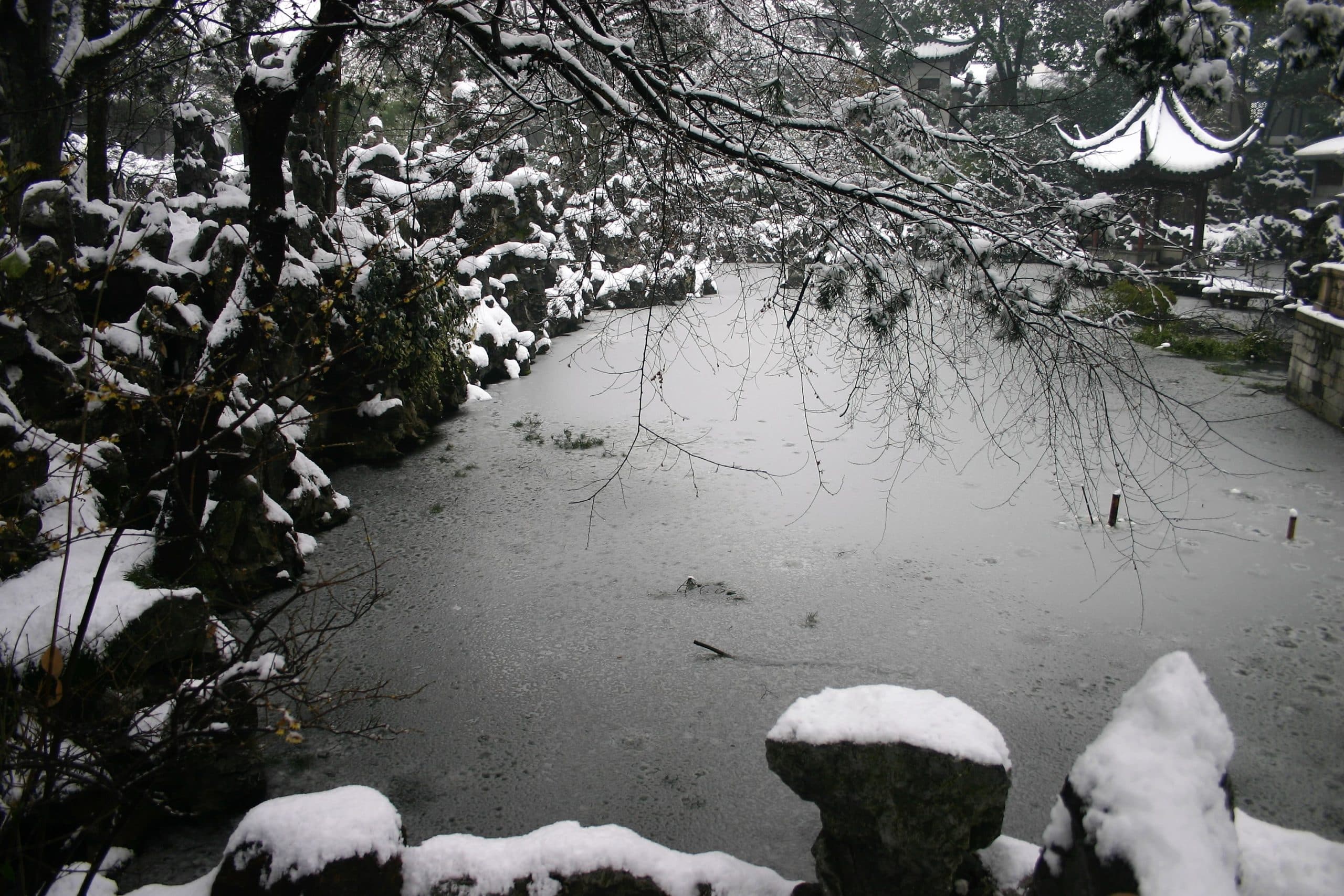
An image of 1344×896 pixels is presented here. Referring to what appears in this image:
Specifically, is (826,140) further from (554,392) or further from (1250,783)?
(554,392)

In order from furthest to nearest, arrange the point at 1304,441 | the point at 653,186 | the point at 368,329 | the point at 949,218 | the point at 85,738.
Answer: the point at 1304,441 < the point at 368,329 < the point at 653,186 < the point at 949,218 < the point at 85,738

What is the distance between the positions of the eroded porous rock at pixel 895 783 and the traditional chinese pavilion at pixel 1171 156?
16.5 meters

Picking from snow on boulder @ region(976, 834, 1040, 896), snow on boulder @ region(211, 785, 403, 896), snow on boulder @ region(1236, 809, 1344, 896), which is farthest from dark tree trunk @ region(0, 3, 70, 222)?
snow on boulder @ region(1236, 809, 1344, 896)

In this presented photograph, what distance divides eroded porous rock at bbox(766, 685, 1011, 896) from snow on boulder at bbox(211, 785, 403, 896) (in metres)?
1.15

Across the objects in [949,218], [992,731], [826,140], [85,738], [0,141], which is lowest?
[992,731]

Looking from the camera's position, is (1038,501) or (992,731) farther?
(1038,501)

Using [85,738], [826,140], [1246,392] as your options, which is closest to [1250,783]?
[826,140]

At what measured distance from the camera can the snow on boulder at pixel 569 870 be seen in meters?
A: 2.43

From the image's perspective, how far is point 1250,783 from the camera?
144 inches

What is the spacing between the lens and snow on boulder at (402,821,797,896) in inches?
95.7

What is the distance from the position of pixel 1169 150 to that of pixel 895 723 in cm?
1858

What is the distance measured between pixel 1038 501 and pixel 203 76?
43.6 ft

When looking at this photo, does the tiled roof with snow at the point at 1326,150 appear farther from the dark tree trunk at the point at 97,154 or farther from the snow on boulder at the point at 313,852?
the snow on boulder at the point at 313,852

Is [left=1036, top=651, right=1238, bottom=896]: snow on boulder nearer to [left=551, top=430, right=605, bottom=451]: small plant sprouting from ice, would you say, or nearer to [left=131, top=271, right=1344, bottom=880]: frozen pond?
[left=131, top=271, right=1344, bottom=880]: frozen pond
